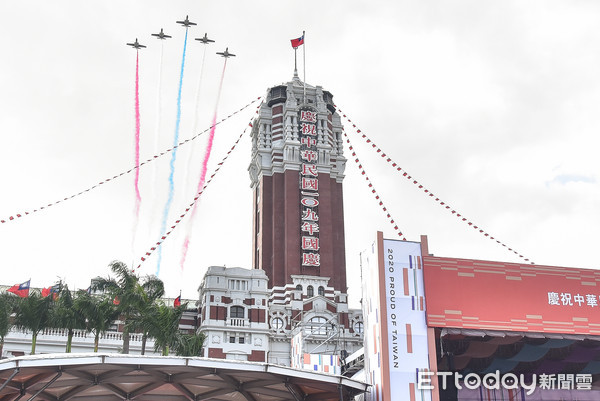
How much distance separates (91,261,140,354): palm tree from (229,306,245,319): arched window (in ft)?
64.7

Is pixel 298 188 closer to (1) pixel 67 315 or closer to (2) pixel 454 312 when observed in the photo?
(1) pixel 67 315

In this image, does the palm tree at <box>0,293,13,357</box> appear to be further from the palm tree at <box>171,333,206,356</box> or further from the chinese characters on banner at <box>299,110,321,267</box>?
the chinese characters on banner at <box>299,110,321,267</box>

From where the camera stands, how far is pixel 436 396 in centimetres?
2827

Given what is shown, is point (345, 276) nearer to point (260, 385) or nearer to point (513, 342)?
point (513, 342)

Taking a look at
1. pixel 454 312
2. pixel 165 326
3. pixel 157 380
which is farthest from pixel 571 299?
pixel 165 326

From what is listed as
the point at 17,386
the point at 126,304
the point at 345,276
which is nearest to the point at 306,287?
the point at 345,276

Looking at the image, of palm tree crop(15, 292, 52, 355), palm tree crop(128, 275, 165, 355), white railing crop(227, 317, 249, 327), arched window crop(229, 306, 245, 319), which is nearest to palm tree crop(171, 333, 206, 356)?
palm tree crop(128, 275, 165, 355)

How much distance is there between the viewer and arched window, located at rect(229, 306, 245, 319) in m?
62.4

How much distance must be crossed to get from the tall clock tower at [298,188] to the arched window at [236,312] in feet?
25.7

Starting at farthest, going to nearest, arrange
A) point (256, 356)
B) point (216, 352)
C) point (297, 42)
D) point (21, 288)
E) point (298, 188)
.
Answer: point (297, 42), point (298, 188), point (256, 356), point (216, 352), point (21, 288)

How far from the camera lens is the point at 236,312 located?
205ft

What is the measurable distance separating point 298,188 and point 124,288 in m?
34.4

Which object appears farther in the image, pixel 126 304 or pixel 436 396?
pixel 126 304

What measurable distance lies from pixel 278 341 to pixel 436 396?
36.7m
